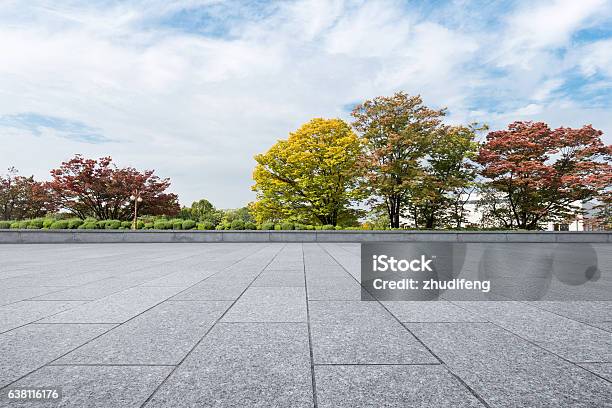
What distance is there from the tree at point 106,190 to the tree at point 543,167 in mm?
26809

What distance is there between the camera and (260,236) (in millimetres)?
21969

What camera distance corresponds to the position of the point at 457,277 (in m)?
7.93

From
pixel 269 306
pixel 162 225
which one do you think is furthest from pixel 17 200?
pixel 269 306

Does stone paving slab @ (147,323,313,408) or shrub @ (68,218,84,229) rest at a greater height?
shrub @ (68,218,84,229)

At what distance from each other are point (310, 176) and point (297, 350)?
87.3 ft

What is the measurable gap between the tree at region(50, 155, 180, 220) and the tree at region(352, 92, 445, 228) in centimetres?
1827

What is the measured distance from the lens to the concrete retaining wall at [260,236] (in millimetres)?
21359

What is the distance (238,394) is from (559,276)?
836cm

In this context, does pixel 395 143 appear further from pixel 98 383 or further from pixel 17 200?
pixel 17 200

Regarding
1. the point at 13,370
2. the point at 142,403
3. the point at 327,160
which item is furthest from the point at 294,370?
the point at 327,160

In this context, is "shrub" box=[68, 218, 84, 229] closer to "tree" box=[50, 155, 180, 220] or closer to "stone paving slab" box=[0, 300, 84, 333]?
"tree" box=[50, 155, 180, 220]

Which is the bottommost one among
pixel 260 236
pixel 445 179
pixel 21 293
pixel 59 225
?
pixel 21 293

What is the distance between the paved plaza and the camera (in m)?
2.52

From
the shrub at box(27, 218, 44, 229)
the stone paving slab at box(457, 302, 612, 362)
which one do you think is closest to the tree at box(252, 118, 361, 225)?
the shrub at box(27, 218, 44, 229)
